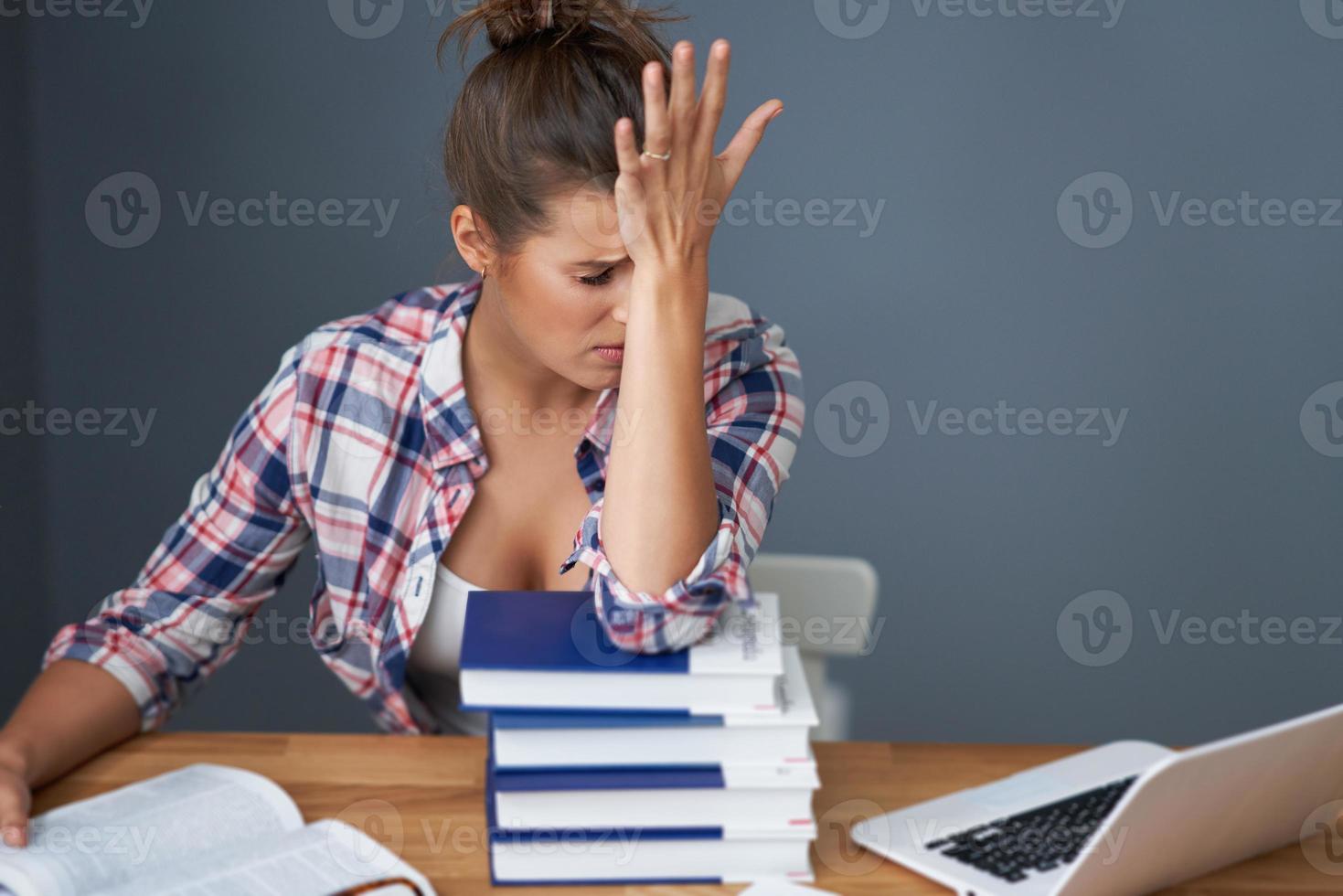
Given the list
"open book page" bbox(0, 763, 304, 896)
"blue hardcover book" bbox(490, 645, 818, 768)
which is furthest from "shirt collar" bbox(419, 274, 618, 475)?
"blue hardcover book" bbox(490, 645, 818, 768)

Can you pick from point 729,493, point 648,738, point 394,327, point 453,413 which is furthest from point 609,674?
point 394,327

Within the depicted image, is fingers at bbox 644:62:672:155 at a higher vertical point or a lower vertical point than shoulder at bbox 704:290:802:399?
higher

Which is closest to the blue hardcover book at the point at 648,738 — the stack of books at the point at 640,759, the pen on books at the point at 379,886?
the stack of books at the point at 640,759

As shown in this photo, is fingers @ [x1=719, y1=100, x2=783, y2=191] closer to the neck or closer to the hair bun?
the hair bun

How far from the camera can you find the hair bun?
1.43m

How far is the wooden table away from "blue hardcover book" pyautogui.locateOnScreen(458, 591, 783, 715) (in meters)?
0.16

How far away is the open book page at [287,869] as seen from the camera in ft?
3.29

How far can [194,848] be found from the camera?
3.60 ft

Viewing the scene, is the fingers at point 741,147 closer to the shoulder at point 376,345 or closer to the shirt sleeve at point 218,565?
the shoulder at point 376,345

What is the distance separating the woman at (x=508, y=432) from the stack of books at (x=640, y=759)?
79 millimetres

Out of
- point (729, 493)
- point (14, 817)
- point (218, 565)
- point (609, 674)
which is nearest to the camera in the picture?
point (609, 674)

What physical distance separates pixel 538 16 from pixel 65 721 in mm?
844

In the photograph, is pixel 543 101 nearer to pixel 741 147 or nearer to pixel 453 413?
pixel 741 147

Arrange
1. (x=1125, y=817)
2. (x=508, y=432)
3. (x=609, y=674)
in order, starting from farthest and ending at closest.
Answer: (x=508, y=432), (x=609, y=674), (x=1125, y=817)
